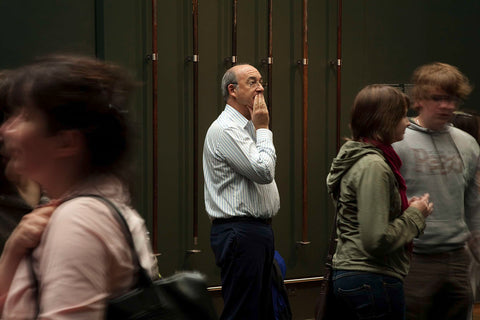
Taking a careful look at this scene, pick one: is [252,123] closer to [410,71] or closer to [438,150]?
[438,150]

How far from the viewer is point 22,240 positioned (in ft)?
3.38

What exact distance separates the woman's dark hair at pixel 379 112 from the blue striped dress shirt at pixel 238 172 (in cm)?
92

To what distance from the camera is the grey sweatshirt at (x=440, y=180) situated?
2830 mm

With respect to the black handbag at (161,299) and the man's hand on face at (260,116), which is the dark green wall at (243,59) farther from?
the black handbag at (161,299)

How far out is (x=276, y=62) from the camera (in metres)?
5.09

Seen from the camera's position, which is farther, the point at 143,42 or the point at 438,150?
the point at 143,42

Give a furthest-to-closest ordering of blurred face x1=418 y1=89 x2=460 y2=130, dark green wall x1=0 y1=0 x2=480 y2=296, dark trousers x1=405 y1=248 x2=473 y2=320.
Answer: dark green wall x1=0 y1=0 x2=480 y2=296
blurred face x1=418 y1=89 x2=460 y2=130
dark trousers x1=405 y1=248 x2=473 y2=320

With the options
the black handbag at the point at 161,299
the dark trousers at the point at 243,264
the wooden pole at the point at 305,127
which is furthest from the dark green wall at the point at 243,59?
the black handbag at the point at 161,299

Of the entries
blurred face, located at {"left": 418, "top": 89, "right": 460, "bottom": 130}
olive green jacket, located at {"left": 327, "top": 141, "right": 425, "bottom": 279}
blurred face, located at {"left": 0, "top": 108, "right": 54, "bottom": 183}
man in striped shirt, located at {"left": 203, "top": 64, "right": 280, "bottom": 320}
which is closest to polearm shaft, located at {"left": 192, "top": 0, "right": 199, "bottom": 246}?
man in striped shirt, located at {"left": 203, "top": 64, "right": 280, "bottom": 320}

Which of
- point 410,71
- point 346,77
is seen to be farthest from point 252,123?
point 410,71

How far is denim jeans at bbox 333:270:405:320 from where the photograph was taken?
2396 mm

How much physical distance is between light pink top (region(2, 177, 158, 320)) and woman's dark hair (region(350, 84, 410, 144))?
167 centimetres

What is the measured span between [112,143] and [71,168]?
76 mm

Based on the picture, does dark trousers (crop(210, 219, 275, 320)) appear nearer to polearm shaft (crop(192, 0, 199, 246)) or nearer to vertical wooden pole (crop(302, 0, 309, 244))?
polearm shaft (crop(192, 0, 199, 246))
